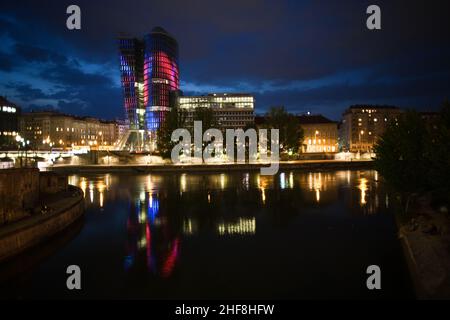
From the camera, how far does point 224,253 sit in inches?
771

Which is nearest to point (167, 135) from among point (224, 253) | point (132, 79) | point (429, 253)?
point (224, 253)

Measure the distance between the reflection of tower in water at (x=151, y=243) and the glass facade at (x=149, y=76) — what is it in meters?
150

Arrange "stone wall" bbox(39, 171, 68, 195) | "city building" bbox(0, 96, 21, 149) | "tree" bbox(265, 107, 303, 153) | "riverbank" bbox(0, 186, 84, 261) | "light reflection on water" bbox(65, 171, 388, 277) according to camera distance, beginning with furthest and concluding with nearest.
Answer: "city building" bbox(0, 96, 21, 149), "tree" bbox(265, 107, 303, 153), "stone wall" bbox(39, 171, 68, 195), "light reflection on water" bbox(65, 171, 388, 277), "riverbank" bbox(0, 186, 84, 261)

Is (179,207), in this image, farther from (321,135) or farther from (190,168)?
(321,135)

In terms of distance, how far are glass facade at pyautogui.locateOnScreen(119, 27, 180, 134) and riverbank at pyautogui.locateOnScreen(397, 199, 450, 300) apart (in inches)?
6477

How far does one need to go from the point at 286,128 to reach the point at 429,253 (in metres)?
89.3

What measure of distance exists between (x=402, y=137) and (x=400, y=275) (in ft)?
50.1

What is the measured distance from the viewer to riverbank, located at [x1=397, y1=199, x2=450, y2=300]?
12898 millimetres

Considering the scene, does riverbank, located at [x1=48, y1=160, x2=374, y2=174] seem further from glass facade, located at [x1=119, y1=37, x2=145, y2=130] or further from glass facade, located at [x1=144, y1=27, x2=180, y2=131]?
glass facade, located at [x1=119, y1=37, x2=145, y2=130]

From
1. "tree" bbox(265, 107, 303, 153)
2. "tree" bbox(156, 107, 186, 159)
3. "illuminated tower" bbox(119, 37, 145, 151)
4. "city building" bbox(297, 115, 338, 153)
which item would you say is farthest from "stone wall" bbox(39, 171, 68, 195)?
"illuminated tower" bbox(119, 37, 145, 151)

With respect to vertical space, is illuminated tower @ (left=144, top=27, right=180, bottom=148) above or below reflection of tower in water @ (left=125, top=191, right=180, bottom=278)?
above

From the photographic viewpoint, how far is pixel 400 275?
1619 centimetres
